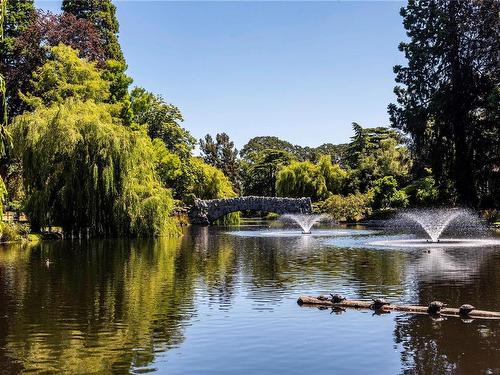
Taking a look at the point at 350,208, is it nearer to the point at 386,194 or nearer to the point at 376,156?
the point at 386,194

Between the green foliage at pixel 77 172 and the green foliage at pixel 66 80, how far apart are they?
19.1 ft

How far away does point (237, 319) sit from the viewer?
44.8 feet

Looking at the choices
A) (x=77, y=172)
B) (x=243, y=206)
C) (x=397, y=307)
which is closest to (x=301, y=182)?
(x=243, y=206)

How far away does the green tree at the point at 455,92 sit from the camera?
42.0 m

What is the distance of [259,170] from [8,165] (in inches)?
2837

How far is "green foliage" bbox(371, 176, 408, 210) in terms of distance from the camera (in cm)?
7075

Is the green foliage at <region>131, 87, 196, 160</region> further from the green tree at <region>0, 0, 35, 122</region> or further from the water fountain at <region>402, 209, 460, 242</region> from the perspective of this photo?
the water fountain at <region>402, 209, 460, 242</region>

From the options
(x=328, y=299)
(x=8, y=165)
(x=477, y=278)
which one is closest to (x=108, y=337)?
(x=328, y=299)

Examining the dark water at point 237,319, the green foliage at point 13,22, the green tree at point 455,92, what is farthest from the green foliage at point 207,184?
the dark water at point 237,319

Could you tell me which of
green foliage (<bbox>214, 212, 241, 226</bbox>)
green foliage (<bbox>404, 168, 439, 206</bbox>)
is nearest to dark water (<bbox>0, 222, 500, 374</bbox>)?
green foliage (<bbox>404, 168, 439, 206</bbox>)

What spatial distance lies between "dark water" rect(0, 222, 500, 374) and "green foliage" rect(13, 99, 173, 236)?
1088cm

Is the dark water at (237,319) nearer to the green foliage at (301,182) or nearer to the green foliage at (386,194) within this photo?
the green foliage at (386,194)

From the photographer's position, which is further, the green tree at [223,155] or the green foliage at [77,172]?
the green tree at [223,155]

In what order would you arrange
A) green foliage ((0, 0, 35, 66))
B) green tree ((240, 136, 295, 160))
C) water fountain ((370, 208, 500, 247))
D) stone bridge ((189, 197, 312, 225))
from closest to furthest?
water fountain ((370, 208, 500, 247)) < green foliage ((0, 0, 35, 66)) < stone bridge ((189, 197, 312, 225)) < green tree ((240, 136, 295, 160))
